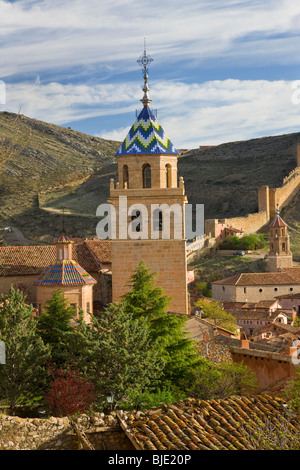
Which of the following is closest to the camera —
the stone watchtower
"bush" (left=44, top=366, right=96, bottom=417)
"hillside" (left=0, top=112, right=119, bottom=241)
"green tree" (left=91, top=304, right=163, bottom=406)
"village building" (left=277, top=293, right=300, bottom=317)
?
"bush" (left=44, top=366, right=96, bottom=417)

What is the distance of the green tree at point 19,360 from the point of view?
14188mm

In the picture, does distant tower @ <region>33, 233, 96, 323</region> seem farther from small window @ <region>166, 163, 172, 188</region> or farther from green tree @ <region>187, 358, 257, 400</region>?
green tree @ <region>187, 358, 257, 400</region>

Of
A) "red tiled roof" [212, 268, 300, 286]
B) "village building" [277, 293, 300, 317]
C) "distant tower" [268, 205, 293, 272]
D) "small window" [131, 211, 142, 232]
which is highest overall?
"distant tower" [268, 205, 293, 272]

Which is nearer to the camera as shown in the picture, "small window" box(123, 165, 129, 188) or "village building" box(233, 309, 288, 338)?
"small window" box(123, 165, 129, 188)

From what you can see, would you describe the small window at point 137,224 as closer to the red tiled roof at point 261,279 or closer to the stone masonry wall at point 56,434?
the stone masonry wall at point 56,434

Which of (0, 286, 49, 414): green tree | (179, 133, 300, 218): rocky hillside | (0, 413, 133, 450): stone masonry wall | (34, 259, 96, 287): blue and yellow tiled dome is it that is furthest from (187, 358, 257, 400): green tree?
(179, 133, 300, 218): rocky hillside

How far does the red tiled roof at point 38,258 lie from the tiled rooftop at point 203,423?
1389cm

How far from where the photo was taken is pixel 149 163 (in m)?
22.8

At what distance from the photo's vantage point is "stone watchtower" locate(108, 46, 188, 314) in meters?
22.6

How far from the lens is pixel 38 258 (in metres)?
25.2

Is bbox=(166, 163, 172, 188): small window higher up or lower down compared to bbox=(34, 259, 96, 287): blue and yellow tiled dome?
higher up

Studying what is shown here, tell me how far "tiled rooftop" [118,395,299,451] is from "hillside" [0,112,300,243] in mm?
52051

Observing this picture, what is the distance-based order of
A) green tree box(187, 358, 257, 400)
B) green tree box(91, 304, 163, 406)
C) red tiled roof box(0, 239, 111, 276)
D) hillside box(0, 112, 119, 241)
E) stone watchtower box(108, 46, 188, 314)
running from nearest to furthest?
green tree box(91, 304, 163, 406) → green tree box(187, 358, 257, 400) → stone watchtower box(108, 46, 188, 314) → red tiled roof box(0, 239, 111, 276) → hillside box(0, 112, 119, 241)

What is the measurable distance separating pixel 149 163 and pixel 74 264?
3799 millimetres
